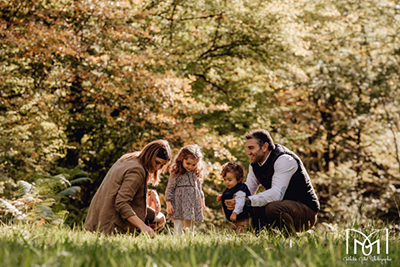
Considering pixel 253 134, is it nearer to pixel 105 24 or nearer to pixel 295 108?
pixel 105 24

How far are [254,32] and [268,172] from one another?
825 centimetres

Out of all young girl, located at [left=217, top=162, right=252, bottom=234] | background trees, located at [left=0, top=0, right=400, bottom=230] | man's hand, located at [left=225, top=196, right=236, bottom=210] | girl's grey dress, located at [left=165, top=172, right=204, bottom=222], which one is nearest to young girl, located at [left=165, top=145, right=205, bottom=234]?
girl's grey dress, located at [left=165, top=172, right=204, bottom=222]

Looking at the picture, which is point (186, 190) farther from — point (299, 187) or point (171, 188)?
point (299, 187)

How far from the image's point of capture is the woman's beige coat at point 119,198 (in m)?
4.52

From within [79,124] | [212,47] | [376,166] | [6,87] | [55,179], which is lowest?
[376,166]

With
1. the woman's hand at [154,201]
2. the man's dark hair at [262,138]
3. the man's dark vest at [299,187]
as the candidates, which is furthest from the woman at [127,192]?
the man's dark vest at [299,187]

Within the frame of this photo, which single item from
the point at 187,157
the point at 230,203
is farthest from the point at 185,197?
the point at 230,203

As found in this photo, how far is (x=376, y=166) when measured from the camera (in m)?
16.1

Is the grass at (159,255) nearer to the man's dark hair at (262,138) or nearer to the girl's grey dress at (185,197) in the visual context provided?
the man's dark hair at (262,138)

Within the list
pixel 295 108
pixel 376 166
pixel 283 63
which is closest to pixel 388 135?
pixel 376 166

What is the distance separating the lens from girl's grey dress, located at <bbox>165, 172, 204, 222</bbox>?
19.6 feet

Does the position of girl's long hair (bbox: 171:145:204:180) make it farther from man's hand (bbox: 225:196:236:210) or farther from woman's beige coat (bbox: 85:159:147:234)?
woman's beige coat (bbox: 85:159:147:234)

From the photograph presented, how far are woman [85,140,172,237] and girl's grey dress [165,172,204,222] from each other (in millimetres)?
1124

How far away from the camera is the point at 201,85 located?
14.0m
